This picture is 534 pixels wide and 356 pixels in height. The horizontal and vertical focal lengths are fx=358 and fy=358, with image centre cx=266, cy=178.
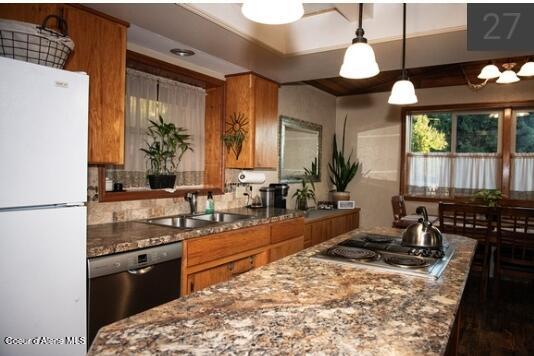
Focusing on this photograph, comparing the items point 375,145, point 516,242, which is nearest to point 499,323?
point 516,242

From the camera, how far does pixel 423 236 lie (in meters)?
1.84

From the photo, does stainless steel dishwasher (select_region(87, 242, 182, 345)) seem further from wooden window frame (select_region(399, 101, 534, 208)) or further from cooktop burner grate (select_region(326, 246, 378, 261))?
wooden window frame (select_region(399, 101, 534, 208))

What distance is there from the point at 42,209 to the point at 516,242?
3.93m

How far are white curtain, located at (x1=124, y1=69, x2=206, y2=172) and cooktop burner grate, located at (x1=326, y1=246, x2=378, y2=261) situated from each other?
5.95ft

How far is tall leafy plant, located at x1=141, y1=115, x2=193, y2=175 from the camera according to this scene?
9.62 ft

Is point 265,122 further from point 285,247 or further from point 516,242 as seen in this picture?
point 516,242

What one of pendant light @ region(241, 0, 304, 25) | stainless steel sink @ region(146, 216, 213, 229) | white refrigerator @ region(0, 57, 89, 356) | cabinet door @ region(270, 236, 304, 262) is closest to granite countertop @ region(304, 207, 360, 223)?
cabinet door @ region(270, 236, 304, 262)

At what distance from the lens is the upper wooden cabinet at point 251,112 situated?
11.3 ft

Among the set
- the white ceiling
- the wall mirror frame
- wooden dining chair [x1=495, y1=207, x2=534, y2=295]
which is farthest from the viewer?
the wall mirror frame

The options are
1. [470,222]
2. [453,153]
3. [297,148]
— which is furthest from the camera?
[453,153]

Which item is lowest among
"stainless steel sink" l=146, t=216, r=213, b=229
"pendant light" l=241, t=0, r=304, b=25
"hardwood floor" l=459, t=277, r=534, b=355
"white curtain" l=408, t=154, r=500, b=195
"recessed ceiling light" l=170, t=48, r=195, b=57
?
"hardwood floor" l=459, t=277, r=534, b=355

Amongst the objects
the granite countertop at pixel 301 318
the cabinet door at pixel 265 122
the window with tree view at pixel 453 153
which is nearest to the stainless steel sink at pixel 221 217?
the cabinet door at pixel 265 122

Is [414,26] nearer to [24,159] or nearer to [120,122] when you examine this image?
[120,122]

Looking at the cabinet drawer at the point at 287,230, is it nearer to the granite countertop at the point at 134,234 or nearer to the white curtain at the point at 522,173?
the granite countertop at the point at 134,234
